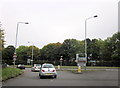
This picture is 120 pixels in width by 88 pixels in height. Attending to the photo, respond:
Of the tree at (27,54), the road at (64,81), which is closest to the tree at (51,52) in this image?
the tree at (27,54)

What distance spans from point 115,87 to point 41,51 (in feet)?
327

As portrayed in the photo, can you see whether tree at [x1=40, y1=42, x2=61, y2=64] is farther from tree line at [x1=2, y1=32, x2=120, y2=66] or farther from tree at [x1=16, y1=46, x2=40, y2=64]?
tree at [x1=16, y1=46, x2=40, y2=64]

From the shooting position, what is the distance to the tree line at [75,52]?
79.4 m

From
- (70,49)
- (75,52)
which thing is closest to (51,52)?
(70,49)

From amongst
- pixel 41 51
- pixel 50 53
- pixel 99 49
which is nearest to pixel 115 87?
pixel 99 49

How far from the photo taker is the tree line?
79375mm

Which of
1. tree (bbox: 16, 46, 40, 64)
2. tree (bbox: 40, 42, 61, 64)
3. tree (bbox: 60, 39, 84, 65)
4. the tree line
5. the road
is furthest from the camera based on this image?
tree (bbox: 16, 46, 40, 64)

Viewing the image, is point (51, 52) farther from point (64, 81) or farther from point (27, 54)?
point (64, 81)

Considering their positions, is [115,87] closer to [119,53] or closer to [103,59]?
[119,53]

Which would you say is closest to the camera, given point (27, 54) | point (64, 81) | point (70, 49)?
point (64, 81)

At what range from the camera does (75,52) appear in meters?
93.2

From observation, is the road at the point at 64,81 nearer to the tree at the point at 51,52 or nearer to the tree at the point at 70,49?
the tree at the point at 70,49

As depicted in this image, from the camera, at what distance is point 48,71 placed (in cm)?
2095

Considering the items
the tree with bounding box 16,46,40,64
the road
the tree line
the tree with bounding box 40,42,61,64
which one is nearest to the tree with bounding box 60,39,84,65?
the tree line
